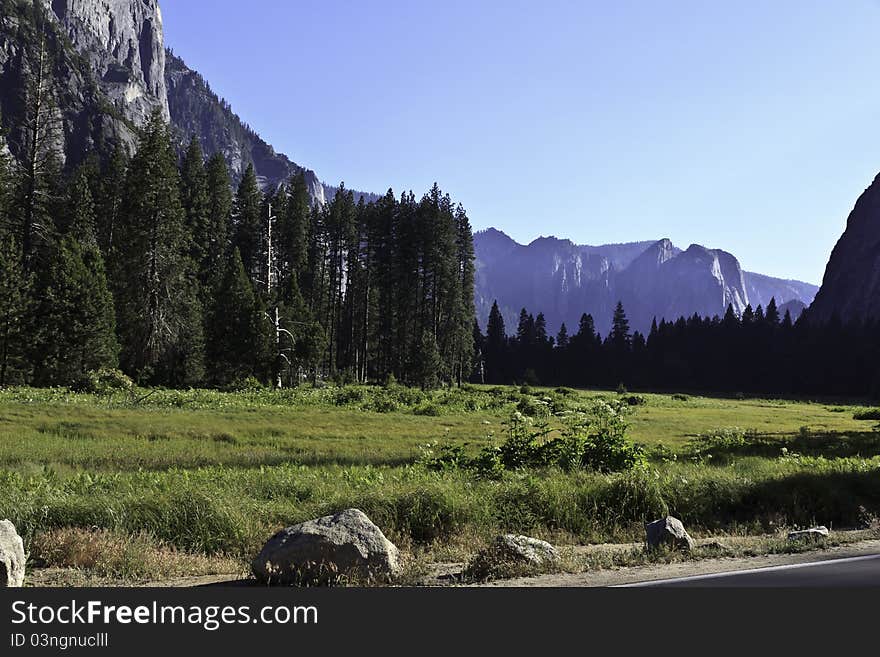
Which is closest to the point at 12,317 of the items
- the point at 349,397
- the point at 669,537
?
the point at 349,397

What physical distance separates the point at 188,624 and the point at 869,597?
20.8ft

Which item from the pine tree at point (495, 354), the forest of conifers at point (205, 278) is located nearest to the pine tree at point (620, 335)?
the pine tree at point (495, 354)

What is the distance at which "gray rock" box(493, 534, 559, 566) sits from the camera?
8297 millimetres

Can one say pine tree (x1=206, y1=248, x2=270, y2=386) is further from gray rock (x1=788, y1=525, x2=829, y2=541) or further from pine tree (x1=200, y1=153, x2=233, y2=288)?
gray rock (x1=788, y1=525, x2=829, y2=541)

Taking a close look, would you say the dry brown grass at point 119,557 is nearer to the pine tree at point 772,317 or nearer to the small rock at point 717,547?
the small rock at point 717,547

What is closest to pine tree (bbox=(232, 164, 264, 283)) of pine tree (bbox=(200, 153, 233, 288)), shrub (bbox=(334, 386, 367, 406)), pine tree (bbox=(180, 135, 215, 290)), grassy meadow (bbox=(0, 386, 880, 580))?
pine tree (bbox=(200, 153, 233, 288))

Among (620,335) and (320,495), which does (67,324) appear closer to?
(320,495)

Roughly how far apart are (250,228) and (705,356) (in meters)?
89.4

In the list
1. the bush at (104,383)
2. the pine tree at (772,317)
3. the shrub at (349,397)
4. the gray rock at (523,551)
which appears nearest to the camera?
the gray rock at (523,551)

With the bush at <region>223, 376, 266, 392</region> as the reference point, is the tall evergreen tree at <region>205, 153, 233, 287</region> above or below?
above

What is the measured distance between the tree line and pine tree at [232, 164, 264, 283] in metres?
49.2

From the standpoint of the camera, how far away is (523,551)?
27.4ft

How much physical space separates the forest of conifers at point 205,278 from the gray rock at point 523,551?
33748mm

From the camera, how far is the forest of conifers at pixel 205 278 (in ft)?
131
